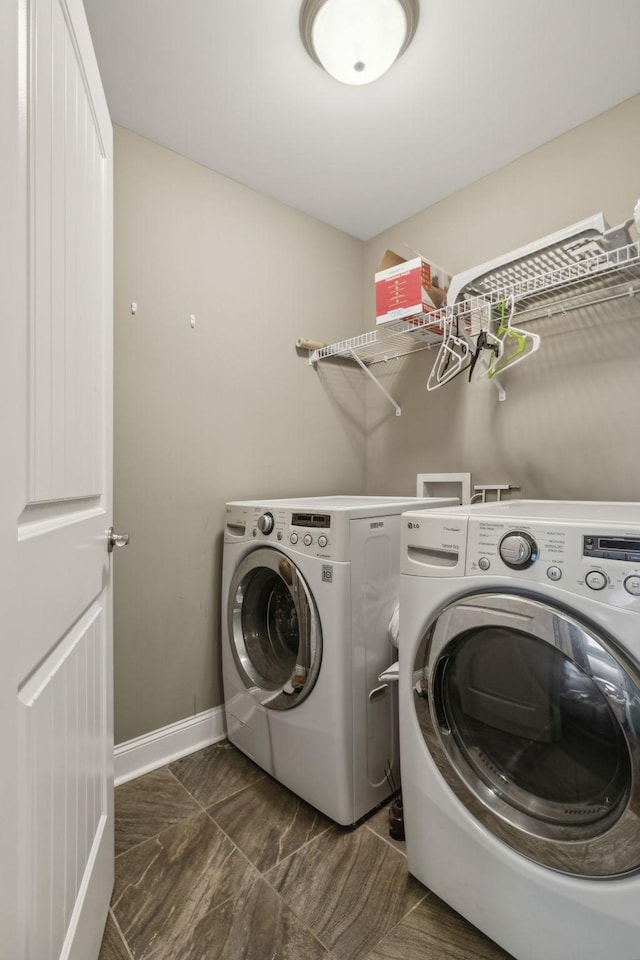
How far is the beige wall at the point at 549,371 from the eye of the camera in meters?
1.56

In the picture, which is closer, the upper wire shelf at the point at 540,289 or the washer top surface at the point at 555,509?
the washer top surface at the point at 555,509

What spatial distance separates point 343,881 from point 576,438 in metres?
1.60

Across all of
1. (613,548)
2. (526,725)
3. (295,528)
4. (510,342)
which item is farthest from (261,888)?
(510,342)

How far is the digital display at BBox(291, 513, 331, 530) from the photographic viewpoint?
1355mm

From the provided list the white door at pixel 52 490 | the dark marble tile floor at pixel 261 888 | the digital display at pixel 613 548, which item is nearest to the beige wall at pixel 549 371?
the digital display at pixel 613 548

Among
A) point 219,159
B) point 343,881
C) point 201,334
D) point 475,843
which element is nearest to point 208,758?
point 343,881

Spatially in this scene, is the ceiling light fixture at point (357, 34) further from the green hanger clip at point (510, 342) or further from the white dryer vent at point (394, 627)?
the white dryer vent at point (394, 627)

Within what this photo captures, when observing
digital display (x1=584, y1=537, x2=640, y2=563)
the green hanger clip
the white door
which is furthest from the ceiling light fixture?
digital display (x1=584, y1=537, x2=640, y2=563)

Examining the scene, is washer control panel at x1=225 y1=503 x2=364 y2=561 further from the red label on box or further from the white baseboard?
the red label on box

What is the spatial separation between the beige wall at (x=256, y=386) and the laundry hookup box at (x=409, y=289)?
13.7 inches

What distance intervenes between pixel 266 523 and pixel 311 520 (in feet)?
0.75

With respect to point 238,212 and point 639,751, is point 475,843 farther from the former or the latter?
point 238,212

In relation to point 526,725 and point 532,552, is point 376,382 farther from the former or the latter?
point 526,725

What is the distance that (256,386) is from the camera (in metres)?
2.04
